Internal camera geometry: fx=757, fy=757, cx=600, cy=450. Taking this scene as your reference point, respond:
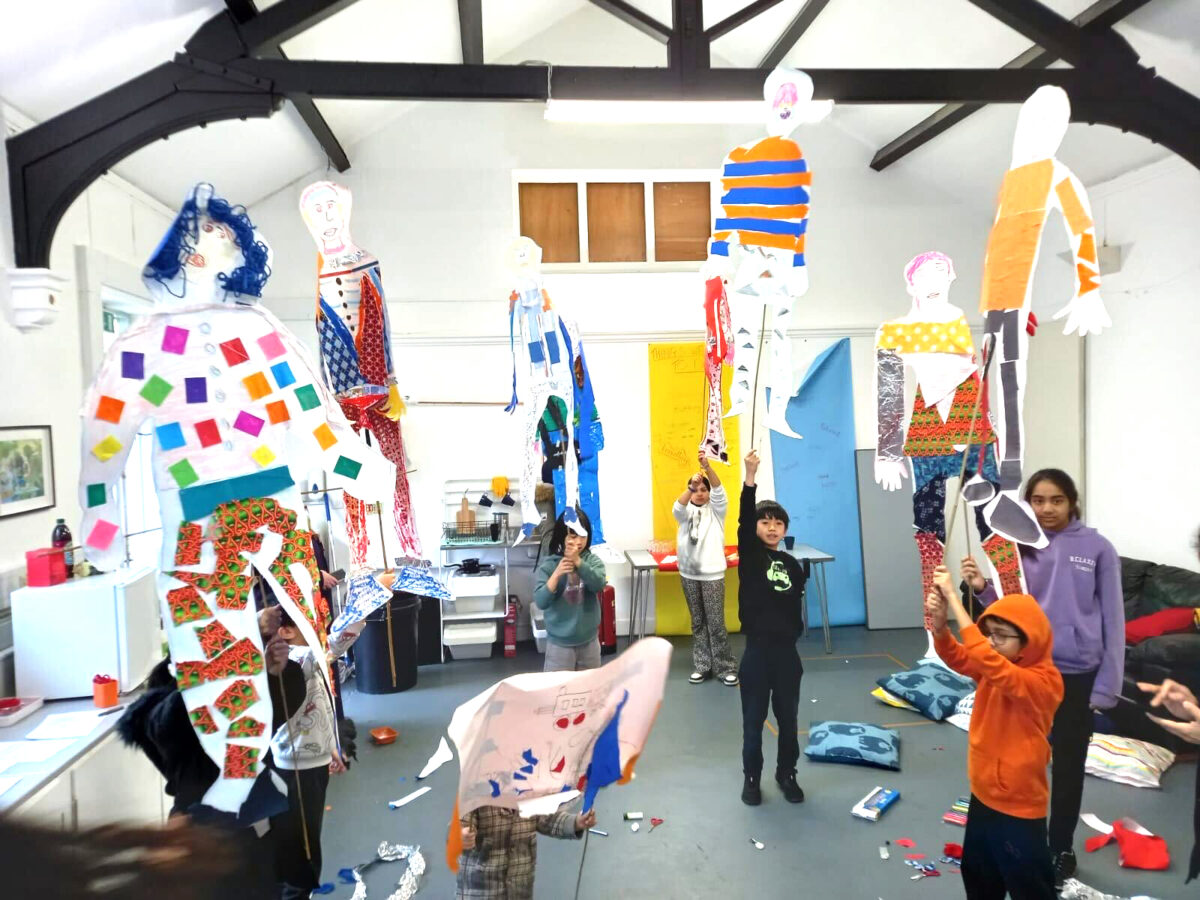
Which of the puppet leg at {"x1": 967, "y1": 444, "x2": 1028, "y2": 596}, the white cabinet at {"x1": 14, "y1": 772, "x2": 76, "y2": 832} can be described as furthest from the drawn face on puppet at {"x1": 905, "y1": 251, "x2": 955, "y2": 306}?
the white cabinet at {"x1": 14, "y1": 772, "x2": 76, "y2": 832}

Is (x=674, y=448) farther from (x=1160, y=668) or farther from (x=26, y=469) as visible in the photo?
(x=26, y=469)

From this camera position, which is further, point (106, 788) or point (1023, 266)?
point (106, 788)

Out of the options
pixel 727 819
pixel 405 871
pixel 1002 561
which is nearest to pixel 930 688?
pixel 727 819

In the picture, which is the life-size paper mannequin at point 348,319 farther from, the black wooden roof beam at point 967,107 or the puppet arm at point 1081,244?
the black wooden roof beam at point 967,107

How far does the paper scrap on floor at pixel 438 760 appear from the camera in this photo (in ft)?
11.7

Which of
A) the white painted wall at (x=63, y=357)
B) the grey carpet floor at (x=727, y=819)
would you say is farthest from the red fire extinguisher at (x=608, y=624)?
the white painted wall at (x=63, y=357)

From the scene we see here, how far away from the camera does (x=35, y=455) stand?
292 centimetres

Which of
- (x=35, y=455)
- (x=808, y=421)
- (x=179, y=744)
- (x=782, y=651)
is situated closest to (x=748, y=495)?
(x=782, y=651)

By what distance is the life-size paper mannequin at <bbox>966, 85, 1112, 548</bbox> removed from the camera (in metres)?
1.89

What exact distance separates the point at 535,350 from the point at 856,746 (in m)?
2.45

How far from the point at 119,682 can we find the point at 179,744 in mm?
1178

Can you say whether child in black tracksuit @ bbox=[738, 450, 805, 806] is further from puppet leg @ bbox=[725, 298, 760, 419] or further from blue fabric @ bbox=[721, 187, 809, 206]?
blue fabric @ bbox=[721, 187, 809, 206]

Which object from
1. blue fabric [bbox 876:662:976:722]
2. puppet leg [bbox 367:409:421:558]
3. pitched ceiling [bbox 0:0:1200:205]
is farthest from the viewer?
blue fabric [bbox 876:662:976:722]

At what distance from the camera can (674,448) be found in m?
5.62
